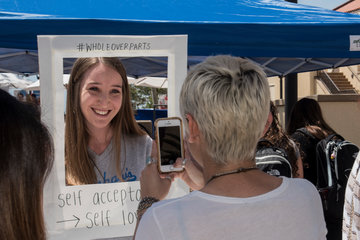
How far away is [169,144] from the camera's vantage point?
4.50ft

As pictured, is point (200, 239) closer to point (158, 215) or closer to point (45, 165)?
point (158, 215)

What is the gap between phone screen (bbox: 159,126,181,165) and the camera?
1362 mm

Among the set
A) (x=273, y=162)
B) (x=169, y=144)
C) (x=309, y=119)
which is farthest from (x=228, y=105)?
(x=309, y=119)

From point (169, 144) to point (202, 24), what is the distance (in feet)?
1.98

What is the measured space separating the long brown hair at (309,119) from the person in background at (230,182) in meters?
2.44

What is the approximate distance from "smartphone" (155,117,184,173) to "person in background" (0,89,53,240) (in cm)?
Result: 54

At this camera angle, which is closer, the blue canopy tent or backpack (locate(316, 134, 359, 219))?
the blue canopy tent

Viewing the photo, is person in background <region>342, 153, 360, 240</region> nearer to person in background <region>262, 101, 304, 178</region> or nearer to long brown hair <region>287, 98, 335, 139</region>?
person in background <region>262, 101, 304, 178</region>

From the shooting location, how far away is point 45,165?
90 centimetres

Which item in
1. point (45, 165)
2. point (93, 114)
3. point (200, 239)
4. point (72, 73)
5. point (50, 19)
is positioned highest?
point (50, 19)

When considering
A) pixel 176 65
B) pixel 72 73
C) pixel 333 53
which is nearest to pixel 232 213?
pixel 176 65

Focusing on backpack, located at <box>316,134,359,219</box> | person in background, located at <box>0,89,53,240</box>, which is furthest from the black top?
person in background, located at <box>0,89,53,240</box>

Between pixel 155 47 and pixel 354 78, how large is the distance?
587 inches

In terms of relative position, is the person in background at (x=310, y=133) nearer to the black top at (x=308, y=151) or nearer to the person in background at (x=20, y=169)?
the black top at (x=308, y=151)
